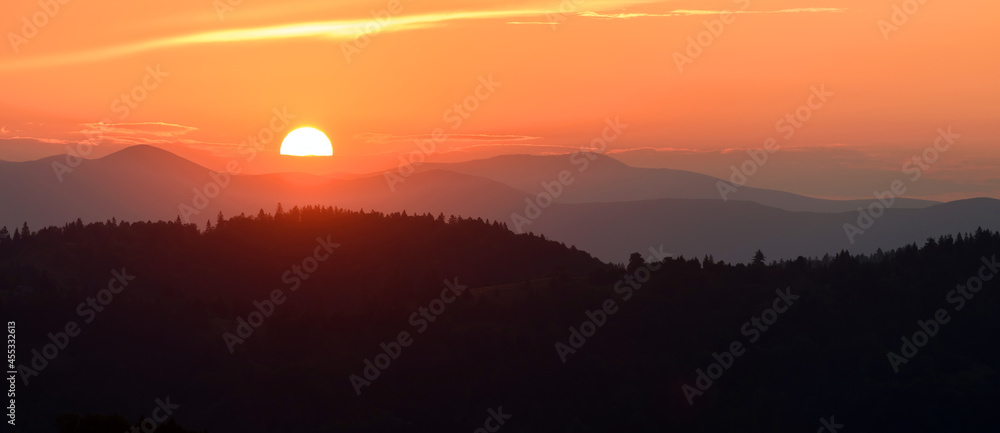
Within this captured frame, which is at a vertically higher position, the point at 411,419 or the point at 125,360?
the point at 125,360

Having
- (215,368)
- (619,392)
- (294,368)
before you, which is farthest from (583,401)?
(215,368)

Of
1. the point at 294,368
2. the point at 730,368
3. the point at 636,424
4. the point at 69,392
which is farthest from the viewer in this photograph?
the point at 730,368

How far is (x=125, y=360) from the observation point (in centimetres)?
18238

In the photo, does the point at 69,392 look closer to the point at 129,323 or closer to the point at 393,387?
the point at 129,323

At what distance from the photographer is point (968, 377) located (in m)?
188

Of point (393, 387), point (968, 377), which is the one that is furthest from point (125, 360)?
point (968, 377)

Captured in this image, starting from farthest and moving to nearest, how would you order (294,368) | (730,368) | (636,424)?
(730,368), (294,368), (636,424)

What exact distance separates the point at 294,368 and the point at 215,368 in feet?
42.6

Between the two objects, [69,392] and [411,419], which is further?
[411,419]

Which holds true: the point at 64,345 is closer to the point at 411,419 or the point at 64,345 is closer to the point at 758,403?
the point at 411,419

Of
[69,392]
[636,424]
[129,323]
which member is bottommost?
[636,424]

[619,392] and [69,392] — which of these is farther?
[619,392]

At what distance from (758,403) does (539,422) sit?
3702cm

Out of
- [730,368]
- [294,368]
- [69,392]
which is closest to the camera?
A: [69,392]
